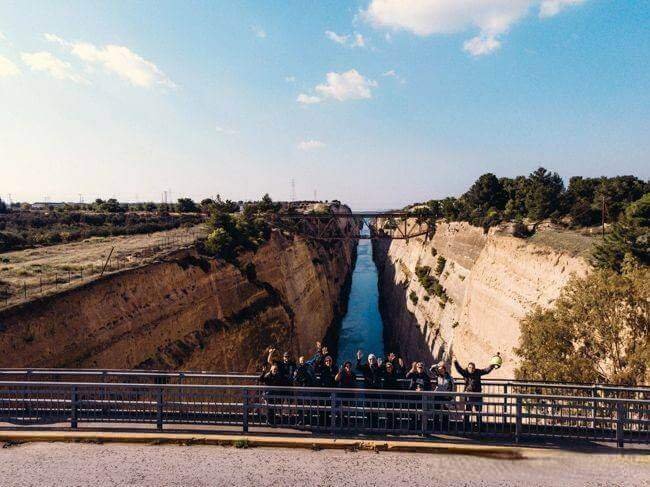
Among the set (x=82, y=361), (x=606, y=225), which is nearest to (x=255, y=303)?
(x=82, y=361)

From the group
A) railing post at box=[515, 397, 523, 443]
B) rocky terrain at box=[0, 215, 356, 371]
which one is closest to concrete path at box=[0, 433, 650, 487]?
railing post at box=[515, 397, 523, 443]

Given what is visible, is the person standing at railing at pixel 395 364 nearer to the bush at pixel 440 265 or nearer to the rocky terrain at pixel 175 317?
the rocky terrain at pixel 175 317

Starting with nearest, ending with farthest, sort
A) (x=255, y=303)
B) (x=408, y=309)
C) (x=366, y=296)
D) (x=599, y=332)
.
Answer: (x=599, y=332) → (x=255, y=303) → (x=408, y=309) → (x=366, y=296)

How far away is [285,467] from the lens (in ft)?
25.7

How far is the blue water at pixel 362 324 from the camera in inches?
2021

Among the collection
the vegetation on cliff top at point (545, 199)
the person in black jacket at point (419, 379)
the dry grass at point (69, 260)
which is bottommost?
the person in black jacket at point (419, 379)

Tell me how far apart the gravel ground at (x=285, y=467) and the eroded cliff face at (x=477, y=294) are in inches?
403

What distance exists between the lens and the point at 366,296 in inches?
3334

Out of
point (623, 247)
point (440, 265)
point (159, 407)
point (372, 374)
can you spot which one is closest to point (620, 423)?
point (372, 374)

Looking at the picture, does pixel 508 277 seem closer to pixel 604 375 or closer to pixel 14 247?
pixel 604 375

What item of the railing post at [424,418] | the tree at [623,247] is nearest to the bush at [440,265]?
the tree at [623,247]

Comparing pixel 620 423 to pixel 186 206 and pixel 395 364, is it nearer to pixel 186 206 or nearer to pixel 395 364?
pixel 395 364

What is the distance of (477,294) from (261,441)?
91.1ft

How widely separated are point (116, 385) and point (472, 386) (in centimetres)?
833
